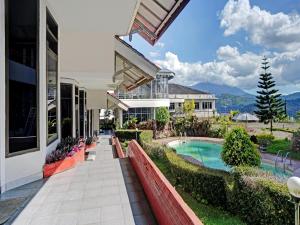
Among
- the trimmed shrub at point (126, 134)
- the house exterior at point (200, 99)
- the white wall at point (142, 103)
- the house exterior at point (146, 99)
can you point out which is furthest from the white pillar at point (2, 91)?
the house exterior at point (200, 99)

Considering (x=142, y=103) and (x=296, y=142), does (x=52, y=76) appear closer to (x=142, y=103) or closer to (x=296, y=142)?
(x=296, y=142)

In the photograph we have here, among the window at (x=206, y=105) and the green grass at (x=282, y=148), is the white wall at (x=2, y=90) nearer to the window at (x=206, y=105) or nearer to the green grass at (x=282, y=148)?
the green grass at (x=282, y=148)

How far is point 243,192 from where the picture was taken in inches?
251

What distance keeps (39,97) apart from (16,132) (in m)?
1.10

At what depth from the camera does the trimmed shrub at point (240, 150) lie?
9702 millimetres

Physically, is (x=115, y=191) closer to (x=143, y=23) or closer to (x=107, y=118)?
(x=143, y=23)

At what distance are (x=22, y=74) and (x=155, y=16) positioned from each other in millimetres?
4078

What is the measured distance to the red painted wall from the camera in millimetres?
3143

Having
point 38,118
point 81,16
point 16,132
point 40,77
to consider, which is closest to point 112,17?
point 81,16

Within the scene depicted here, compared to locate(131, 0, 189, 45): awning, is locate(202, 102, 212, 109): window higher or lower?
lower

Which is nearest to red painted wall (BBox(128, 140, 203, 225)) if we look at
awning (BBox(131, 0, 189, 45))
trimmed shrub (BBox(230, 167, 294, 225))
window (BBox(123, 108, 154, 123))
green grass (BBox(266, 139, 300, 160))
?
trimmed shrub (BBox(230, 167, 294, 225))

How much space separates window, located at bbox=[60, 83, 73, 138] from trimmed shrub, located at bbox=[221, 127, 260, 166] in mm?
7024

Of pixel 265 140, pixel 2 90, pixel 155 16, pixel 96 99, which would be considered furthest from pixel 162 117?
pixel 2 90

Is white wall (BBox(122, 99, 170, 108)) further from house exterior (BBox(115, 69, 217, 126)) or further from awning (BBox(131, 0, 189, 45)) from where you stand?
awning (BBox(131, 0, 189, 45))
